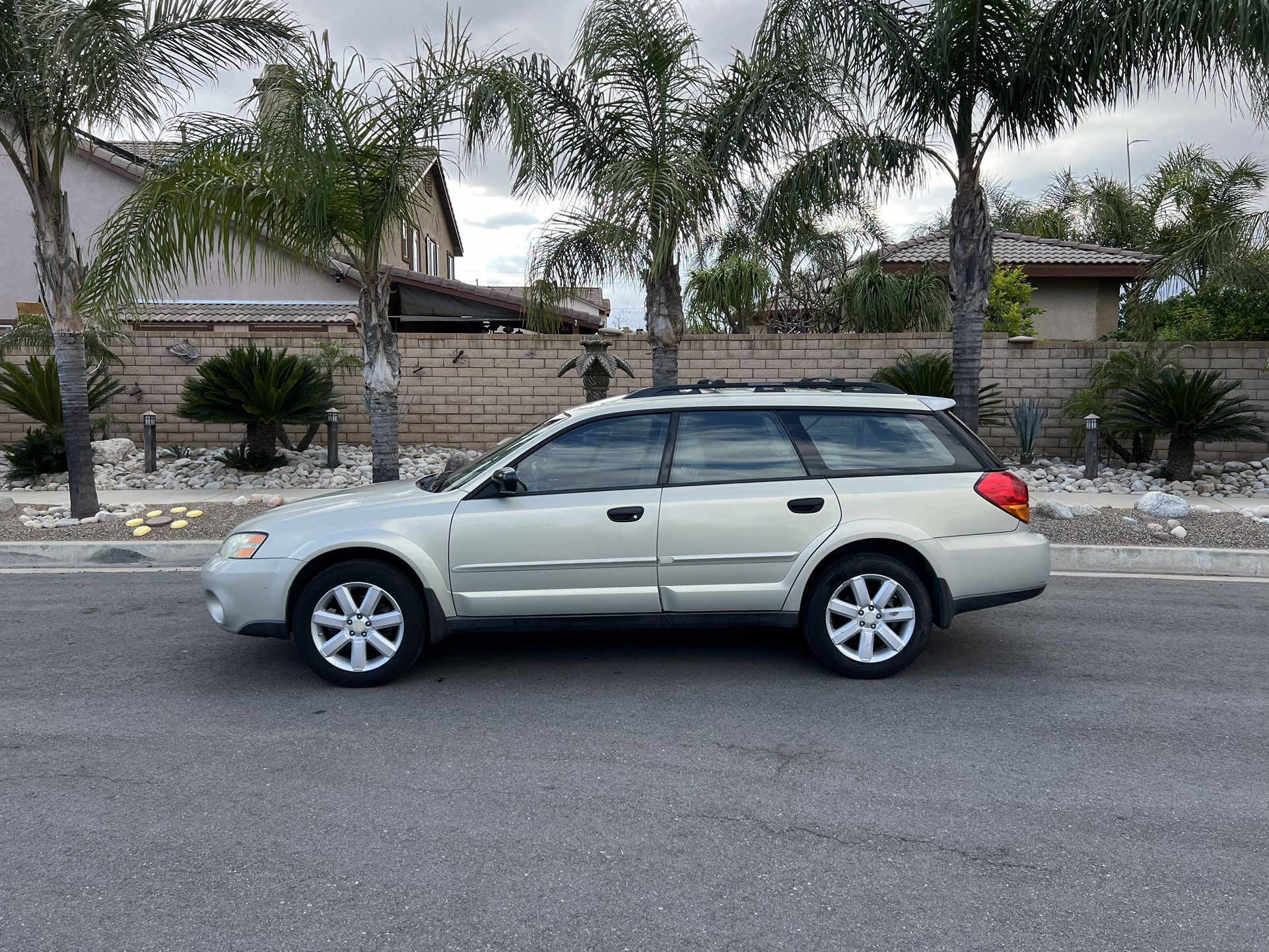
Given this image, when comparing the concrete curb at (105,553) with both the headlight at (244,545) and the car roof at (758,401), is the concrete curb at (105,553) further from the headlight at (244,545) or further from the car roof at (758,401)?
the car roof at (758,401)

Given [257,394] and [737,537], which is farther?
[257,394]

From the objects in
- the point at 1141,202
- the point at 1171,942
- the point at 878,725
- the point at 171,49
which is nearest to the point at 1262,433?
the point at 878,725

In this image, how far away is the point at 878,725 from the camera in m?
4.79

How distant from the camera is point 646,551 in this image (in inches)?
210

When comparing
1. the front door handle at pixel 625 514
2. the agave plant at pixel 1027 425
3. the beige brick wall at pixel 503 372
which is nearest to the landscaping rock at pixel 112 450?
the beige brick wall at pixel 503 372

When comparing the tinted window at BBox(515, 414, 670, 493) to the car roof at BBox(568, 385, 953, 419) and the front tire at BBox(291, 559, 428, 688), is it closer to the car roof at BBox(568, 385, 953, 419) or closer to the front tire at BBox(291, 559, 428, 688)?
the car roof at BBox(568, 385, 953, 419)

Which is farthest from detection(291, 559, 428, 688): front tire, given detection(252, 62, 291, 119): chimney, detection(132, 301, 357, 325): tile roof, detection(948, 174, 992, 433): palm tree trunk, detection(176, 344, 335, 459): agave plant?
detection(132, 301, 357, 325): tile roof

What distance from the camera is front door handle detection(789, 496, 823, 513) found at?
17.6 ft

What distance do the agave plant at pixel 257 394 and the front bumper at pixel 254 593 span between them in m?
7.79

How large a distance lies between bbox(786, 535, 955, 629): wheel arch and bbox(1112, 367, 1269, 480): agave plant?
810 centimetres

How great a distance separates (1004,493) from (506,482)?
8.95 ft

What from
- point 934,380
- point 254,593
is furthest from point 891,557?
point 934,380

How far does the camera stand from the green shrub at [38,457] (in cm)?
1274

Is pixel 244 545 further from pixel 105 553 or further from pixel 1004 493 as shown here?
pixel 105 553
